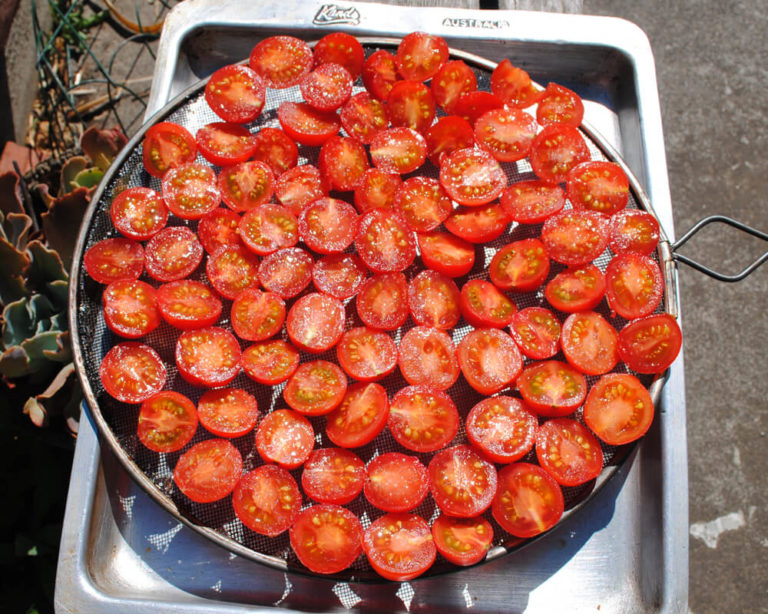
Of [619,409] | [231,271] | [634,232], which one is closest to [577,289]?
[634,232]

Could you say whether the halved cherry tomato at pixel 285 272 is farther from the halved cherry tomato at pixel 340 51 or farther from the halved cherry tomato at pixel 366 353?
the halved cherry tomato at pixel 340 51

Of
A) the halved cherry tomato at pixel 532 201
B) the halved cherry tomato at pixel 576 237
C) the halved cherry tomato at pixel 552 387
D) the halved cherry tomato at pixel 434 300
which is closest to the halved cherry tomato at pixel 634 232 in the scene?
the halved cherry tomato at pixel 576 237

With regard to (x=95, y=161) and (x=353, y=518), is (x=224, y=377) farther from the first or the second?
(x=95, y=161)

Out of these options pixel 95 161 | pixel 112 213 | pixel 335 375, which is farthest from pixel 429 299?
pixel 95 161

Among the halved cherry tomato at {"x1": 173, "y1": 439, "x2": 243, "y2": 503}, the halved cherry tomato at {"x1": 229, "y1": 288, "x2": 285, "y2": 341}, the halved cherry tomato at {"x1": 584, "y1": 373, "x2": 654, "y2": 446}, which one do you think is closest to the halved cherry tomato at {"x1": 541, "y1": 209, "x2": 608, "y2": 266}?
the halved cherry tomato at {"x1": 584, "y1": 373, "x2": 654, "y2": 446}

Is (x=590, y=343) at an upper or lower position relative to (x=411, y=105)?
lower

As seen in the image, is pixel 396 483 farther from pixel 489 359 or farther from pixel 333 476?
pixel 489 359
